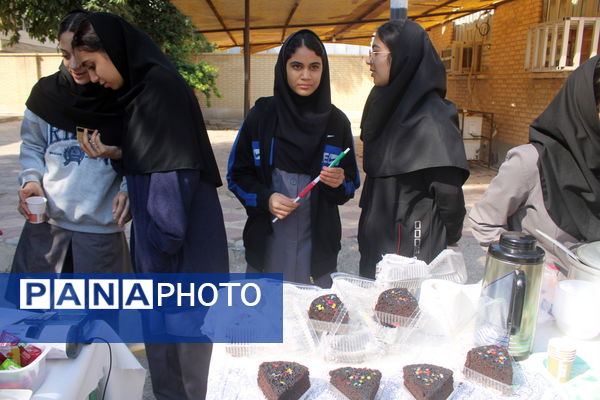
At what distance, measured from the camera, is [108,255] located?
2217 millimetres

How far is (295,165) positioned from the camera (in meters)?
2.21

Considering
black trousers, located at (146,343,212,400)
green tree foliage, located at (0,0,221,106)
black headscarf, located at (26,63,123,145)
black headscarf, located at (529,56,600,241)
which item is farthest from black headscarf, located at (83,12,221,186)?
green tree foliage, located at (0,0,221,106)

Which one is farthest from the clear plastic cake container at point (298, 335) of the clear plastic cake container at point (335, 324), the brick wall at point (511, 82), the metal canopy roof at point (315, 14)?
the metal canopy roof at point (315, 14)

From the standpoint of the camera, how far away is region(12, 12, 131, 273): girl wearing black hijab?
6.77ft

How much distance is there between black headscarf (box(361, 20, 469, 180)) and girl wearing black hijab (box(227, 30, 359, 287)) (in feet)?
0.77

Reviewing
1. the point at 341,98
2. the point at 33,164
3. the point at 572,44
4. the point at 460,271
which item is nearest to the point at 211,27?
the point at 341,98

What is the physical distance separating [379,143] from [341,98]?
16697 mm

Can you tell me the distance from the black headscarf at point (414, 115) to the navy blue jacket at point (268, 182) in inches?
8.3

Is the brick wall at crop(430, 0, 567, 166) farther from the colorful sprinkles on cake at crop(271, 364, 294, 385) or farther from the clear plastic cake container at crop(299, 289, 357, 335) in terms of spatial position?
the colorful sprinkles on cake at crop(271, 364, 294, 385)

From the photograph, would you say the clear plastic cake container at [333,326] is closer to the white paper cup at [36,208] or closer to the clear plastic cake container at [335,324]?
the clear plastic cake container at [335,324]

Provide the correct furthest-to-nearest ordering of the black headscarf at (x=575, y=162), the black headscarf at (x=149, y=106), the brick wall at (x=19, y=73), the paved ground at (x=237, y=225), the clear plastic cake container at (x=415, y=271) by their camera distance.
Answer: the brick wall at (x=19, y=73), the paved ground at (x=237, y=225), the black headscarf at (x=149, y=106), the black headscarf at (x=575, y=162), the clear plastic cake container at (x=415, y=271)

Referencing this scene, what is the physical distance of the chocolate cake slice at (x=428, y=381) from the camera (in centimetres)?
111

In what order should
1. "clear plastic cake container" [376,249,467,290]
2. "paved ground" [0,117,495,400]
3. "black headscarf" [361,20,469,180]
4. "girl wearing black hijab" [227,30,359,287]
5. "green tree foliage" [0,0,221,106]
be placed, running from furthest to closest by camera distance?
"green tree foliage" [0,0,221,106] < "paved ground" [0,117,495,400] < "girl wearing black hijab" [227,30,359,287] < "black headscarf" [361,20,469,180] < "clear plastic cake container" [376,249,467,290]

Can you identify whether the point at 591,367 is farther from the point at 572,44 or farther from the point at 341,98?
the point at 341,98
